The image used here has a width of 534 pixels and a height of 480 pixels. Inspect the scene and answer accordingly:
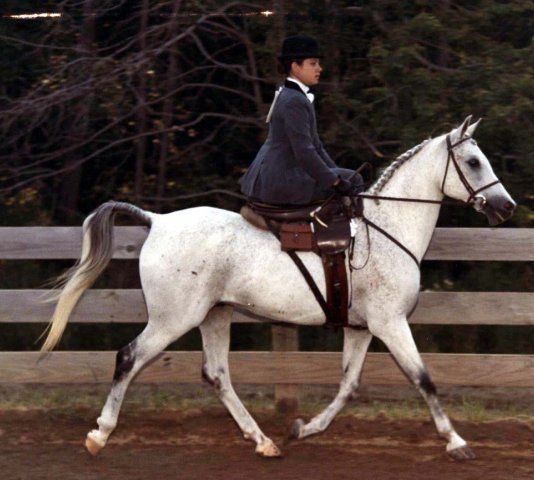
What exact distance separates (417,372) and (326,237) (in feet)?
2.92

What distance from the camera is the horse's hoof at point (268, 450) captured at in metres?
5.90

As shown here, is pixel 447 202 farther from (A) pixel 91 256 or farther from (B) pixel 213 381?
(A) pixel 91 256

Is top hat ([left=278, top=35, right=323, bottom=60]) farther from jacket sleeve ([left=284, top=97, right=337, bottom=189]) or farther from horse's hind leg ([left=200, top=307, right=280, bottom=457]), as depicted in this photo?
horse's hind leg ([left=200, top=307, right=280, bottom=457])

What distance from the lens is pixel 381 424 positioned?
6559 mm

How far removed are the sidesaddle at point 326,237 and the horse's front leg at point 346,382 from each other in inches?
14.8

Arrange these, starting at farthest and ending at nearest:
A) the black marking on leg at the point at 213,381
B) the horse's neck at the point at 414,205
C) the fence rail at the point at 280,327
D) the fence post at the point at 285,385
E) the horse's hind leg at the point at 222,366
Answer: the fence post at the point at 285,385, the fence rail at the point at 280,327, the black marking on leg at the point at 213,381, the horse's hind leg at the point at 222,366, the horse's neck at the point at 414,205

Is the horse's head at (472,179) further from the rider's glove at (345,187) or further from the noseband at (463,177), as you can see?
the rider's glove at (345,187)

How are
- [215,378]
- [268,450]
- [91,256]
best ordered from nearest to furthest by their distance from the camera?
[268,450] → [91,256] → [215,378]

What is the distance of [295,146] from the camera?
5688 millimetres

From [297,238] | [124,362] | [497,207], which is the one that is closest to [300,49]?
[297,238]

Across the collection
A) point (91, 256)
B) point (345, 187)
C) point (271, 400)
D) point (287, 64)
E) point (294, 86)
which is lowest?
point (271, 400)

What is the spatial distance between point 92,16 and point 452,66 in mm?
2894

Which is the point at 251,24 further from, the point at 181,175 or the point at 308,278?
the point at 308,278

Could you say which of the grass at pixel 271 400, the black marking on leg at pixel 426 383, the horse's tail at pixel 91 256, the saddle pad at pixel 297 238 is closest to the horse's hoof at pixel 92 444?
the horse's tail at pixel 91 256
